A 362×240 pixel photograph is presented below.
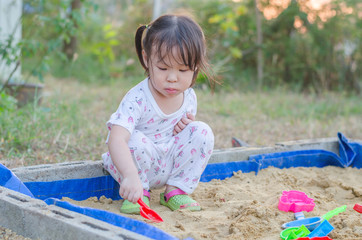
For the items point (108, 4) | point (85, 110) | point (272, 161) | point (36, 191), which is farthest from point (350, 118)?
point (108, 4)

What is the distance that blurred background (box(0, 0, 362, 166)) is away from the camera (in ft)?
14.2

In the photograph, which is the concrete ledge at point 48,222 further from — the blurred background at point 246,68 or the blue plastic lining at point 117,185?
the blurred background at point 246,68

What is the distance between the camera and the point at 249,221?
181cm

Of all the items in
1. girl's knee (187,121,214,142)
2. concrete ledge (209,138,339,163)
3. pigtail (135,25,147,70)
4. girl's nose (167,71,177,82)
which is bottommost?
concrete ledge (209,138,339,163)

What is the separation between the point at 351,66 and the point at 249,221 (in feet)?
17.7

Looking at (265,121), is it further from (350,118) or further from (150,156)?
(150,156)

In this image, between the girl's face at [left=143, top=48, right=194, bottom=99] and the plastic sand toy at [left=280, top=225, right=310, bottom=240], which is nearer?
the plastic sand toy at [left=280, top=225, right=310, bottom=240]

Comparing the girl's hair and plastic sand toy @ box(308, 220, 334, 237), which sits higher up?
the girl's hair

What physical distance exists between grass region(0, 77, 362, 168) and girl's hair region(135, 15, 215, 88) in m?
1.06

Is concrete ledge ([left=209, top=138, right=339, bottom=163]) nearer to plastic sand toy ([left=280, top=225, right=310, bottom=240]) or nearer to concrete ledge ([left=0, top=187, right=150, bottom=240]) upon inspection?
plastic sand toy ([left=280, top=225, right=310, bottom=240])

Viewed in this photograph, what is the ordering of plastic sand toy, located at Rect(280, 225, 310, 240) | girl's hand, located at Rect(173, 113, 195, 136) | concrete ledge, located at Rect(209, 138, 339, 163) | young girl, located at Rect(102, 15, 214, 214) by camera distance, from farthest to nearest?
concrete ledge, located at Rect(209, 138, 339, 163), girl's hand, located at Rect(173, 113, 195, 136), young girl, located at Rect(102, 15, 214, 214), plastic sand toy, located at Rect(280, 225, 310, 240)

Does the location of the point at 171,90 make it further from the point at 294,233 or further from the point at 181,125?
the point at 294,233

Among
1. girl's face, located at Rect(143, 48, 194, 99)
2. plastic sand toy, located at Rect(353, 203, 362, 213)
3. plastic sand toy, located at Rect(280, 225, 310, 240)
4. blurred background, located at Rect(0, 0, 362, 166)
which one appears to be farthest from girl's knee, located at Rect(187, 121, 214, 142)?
blurred background, located at Rect(0, 0, 362, 166)

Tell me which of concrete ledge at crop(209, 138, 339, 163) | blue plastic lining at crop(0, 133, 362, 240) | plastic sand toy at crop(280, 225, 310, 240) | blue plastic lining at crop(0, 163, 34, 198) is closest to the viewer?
blue plastic lining at crop(0, 133, 362, 240)
